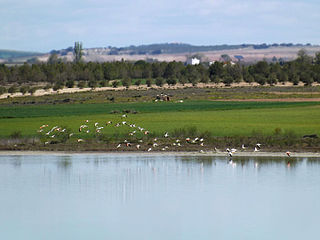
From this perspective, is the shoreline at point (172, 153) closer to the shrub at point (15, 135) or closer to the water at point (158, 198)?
the water at point (158, 198)

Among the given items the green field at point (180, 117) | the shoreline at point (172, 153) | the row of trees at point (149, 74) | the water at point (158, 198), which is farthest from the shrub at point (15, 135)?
the row of trees at point (149, 74)

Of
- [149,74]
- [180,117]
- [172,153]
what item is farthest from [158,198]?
[149,74]

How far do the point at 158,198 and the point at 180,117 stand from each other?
28355 millimetres

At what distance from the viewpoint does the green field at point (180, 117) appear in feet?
145

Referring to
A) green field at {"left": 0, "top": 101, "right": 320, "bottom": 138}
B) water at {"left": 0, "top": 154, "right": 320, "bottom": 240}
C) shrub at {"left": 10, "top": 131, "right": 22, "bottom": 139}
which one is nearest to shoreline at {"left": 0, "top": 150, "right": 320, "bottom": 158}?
water at {"left": 0, "top": 154, "right": 320, "bottom": 240}

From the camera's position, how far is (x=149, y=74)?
14012 cm

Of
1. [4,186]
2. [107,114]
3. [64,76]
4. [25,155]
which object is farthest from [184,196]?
[64,76]

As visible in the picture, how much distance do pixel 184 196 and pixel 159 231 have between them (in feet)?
17.7

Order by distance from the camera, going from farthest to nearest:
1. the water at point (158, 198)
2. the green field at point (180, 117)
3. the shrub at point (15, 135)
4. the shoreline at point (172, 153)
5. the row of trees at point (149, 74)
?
the row of trees at point (149, 74)
the green field at point (180, 117)
the shrub at point (15, 135)
the shoreline at point (172, 153)
the water at point (158, 198)

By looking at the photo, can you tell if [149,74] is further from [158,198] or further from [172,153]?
[158,198]

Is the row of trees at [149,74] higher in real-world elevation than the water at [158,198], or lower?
higher

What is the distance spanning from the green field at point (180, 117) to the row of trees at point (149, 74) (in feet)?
152

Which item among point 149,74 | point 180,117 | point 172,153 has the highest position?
point 149,74

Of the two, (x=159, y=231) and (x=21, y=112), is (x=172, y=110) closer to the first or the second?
(x=21, y=112)
